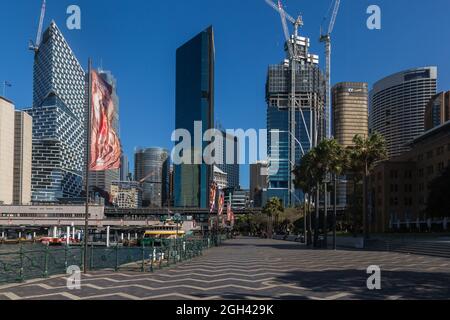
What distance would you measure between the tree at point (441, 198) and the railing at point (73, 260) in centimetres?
4425

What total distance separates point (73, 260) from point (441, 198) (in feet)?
185

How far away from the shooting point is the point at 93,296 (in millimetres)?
15344

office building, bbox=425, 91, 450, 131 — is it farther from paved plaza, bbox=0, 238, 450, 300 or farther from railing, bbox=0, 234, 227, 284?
paved plaza, bbox=0, 238, 450, 300

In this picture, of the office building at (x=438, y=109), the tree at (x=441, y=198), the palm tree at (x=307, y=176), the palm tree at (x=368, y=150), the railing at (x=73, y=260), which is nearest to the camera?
the railing at (x=73, y=260)

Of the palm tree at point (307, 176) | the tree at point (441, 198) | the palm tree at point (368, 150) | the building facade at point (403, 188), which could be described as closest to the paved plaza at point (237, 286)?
the palm tree at point (368, 150)

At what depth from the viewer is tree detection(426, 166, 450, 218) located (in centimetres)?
6725

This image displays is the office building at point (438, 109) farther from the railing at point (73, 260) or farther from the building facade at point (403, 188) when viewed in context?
the railing at point (73, 260)

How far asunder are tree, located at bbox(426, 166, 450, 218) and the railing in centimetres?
4425

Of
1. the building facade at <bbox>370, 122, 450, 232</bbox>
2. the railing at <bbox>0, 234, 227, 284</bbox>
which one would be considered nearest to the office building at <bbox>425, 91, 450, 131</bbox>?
the building facade at <bbox>370, 122, 450, 232</bbox>

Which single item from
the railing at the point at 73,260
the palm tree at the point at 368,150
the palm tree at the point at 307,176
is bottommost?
the railing at the point at 73,260

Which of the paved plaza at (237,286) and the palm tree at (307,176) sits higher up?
the palm tree at (307,176)

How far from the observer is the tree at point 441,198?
2648 inches
